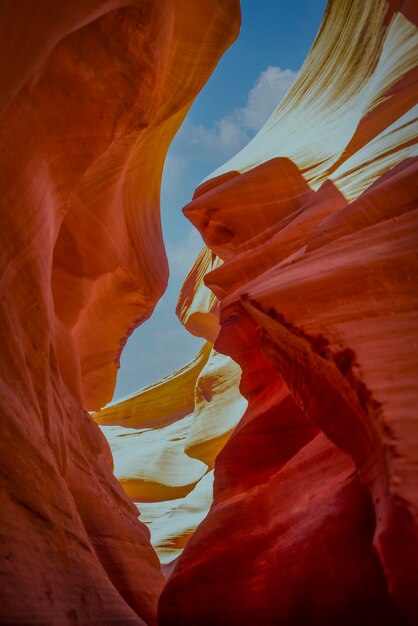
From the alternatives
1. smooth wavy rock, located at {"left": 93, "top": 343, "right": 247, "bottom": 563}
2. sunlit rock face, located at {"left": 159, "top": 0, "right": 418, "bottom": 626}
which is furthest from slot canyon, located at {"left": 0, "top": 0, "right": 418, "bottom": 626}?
smooth wavy rock, located at {"left": 93, "top": 343, "right": 247, "bottom": 563}

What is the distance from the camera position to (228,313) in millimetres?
6051

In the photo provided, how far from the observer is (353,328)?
3.07 meters

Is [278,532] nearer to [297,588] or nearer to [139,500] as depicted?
[297,588]

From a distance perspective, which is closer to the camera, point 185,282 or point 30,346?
point 30,346

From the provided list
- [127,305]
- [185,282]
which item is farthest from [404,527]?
[185,282]

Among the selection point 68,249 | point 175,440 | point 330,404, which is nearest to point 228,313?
point 68,249

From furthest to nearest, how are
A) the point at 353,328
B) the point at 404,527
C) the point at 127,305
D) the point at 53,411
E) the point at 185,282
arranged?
the point at 185,282
the point at 127,305
the point at 53,411
the point at 353,328
the point at 404,527

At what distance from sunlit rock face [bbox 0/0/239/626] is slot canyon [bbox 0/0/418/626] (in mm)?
17

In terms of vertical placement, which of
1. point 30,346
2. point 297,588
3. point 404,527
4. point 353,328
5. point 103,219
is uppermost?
point 103,219

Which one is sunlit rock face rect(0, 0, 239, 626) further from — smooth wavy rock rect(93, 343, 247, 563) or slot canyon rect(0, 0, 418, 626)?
smooth wavy rock rect(93, 343, 247, 563)

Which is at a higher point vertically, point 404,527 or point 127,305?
point 127,305

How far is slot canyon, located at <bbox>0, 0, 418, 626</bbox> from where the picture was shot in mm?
2936

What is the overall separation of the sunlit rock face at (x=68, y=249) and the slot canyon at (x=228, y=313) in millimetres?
17

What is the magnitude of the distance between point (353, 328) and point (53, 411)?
7.54ft
